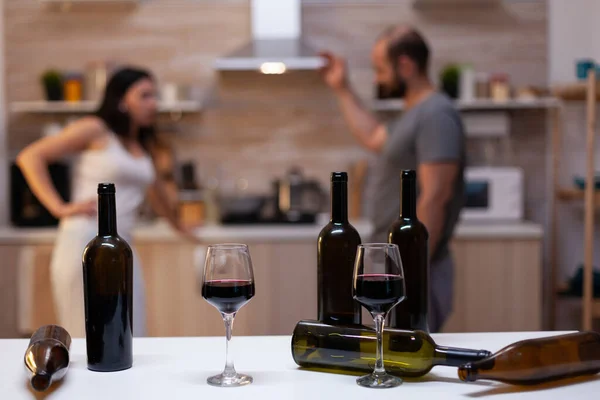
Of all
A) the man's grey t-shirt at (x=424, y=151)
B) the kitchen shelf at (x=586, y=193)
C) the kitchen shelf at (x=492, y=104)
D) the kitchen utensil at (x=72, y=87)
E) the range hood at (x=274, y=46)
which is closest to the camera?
the man's grey t-shirt at (x=424, y=151)

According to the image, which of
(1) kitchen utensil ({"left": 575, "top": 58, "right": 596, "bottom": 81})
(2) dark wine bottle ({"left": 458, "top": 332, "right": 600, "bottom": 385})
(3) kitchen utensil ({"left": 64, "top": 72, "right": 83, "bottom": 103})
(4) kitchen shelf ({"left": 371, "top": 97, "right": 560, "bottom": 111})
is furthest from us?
(3) kitchen utensil ({"left": 64, "top": 72, "right": 83, "bottom": 103})

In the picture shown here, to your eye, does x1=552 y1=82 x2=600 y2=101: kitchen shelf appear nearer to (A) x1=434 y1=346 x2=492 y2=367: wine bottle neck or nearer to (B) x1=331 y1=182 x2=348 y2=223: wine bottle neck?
(B) x1=331 y1=182 x2=348 y2=223: wine bottle neck

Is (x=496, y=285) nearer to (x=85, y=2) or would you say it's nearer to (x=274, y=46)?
(x=274, y=46)

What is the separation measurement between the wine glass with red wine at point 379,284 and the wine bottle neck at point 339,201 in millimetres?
151

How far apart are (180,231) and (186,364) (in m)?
2.11

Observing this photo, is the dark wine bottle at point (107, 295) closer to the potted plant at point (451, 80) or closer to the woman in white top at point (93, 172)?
the woman in white top at point (93, 172)

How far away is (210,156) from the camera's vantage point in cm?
446

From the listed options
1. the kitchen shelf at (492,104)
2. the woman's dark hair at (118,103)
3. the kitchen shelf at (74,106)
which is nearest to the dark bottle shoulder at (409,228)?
the woman's dark hair at (118,103)

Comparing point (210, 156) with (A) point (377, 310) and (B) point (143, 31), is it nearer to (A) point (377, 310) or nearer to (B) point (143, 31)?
(B) point (143, 31)

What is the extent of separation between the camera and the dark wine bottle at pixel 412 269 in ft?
4.59

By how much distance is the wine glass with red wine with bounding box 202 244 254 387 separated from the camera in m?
1.22

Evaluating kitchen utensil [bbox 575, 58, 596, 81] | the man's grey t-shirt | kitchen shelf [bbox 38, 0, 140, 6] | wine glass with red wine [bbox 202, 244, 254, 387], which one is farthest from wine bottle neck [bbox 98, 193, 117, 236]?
kitchen shelf [bbox 38, 0, 140, 6]

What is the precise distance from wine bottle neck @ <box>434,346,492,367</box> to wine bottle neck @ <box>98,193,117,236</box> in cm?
58

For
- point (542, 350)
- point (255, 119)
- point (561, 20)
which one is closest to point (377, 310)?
point (542, 350)
